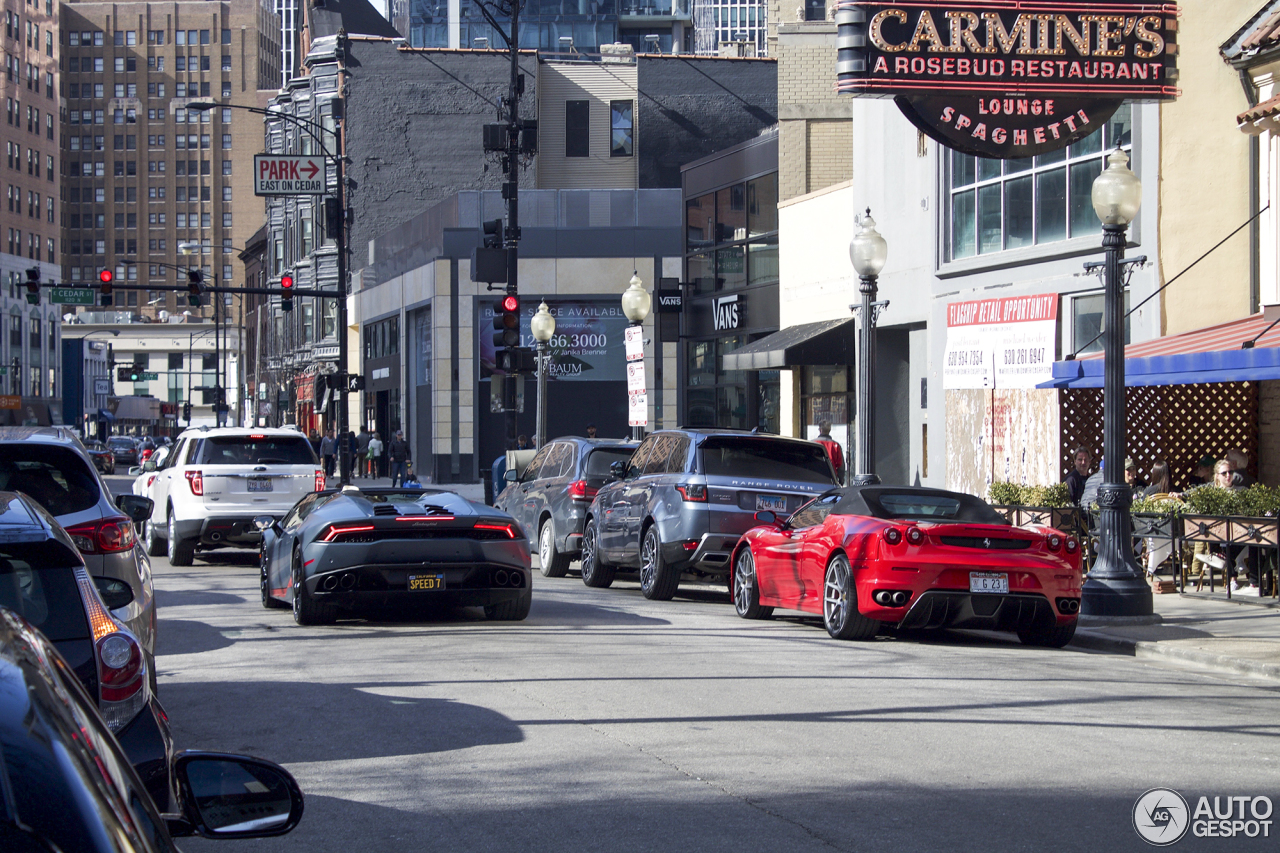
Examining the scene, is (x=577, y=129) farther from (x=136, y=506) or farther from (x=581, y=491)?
(x=136, y=506)

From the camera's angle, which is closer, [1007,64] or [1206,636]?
[1206,636]

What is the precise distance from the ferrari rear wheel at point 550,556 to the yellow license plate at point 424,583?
6.66m

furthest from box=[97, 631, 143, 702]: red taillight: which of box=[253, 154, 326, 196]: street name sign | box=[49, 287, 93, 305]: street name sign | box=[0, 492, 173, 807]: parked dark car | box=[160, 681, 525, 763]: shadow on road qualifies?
box=[49, 287, 93, 305]: street name sign

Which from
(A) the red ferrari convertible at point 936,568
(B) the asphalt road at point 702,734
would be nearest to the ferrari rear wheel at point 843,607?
(A) the red ferrari convertible at point 936,568

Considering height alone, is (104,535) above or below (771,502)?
above

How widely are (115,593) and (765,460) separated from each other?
913cm

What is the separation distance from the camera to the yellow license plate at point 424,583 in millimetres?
12258

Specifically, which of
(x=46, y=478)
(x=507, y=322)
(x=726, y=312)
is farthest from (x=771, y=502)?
(x=726, y=312)

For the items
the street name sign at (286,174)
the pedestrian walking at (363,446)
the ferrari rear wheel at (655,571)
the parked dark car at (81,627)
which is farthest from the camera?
the pedestrian walking at (363,446)

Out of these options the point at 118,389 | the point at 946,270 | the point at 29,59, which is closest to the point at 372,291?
the point at 946,270

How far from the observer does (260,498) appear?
19.5m

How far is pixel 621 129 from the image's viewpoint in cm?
5903

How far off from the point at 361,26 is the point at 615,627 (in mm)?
62898

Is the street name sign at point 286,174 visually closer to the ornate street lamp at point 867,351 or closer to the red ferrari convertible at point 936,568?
the ornate street lamp at point 867,351
